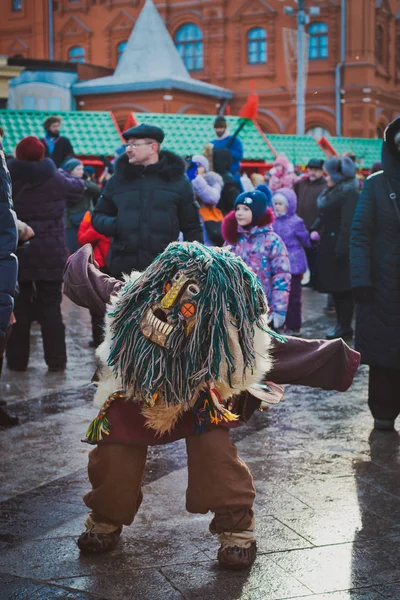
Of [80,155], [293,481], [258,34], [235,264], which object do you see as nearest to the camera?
[235,264]

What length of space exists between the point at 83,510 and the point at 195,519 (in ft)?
1.65

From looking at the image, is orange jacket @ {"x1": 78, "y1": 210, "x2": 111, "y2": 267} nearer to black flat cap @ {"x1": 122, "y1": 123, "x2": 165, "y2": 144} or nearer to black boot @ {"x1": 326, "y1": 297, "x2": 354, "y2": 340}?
black flat cap @ {"x1": 122, "y1": 123, "x2": 165, "y2": 144}

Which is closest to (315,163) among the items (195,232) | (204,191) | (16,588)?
(204,191)

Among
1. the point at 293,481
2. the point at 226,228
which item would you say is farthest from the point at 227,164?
the point at 293,481

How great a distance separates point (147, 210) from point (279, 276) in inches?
45.7

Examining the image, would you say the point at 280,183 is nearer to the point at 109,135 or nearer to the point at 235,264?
the point at 109,135

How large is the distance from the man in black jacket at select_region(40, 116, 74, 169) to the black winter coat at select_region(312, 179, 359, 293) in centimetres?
385

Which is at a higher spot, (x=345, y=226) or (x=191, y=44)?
(x=191, y=44)

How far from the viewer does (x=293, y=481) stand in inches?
185

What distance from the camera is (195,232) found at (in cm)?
649

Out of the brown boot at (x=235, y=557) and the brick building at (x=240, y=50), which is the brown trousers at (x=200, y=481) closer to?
the brown boot at (x=235, y=557)

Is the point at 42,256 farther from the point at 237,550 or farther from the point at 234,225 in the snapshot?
the point at 237,550

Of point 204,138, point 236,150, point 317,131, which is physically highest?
point 317,131

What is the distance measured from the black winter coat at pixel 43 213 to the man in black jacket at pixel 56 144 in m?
4.68
